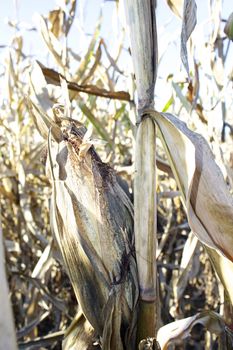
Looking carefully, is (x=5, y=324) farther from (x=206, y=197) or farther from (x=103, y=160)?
(x=103, y=160)

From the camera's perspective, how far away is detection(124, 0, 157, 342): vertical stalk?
1.81 feet

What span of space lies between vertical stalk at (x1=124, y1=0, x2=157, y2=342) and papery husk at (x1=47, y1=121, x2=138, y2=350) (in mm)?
13

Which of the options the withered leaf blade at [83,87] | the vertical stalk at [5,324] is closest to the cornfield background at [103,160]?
the withered leaf blade at [83,87]

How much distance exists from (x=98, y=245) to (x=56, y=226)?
65 millimetres

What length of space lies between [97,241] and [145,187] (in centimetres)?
8

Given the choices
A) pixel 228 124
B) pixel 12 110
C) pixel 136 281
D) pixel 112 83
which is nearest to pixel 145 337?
pixel 136 281

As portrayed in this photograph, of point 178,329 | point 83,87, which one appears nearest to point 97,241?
point 178,329

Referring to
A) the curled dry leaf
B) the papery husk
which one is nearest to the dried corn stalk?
the papery husk

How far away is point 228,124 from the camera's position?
1210 millimetres

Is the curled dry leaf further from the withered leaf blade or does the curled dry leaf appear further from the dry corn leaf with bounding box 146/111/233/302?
the withered leaf blade

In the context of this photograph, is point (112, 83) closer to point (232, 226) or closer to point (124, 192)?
point (124, 192)

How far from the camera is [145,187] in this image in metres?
0.56

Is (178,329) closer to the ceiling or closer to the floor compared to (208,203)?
closer to the floor

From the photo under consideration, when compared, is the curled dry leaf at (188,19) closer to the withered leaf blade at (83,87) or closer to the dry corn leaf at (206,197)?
the dry corn leaf at (206,197)
